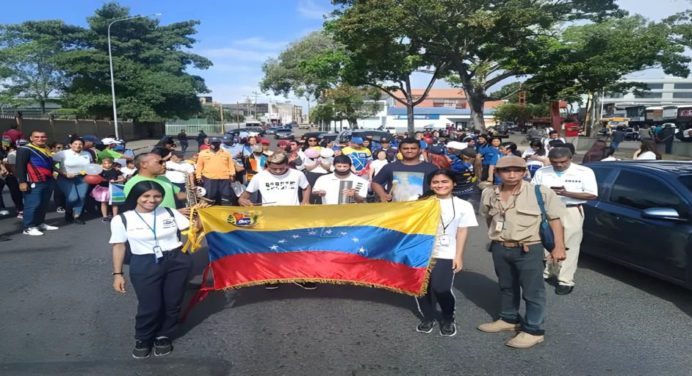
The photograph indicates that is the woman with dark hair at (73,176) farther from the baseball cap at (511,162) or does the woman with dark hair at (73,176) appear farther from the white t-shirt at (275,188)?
the baseball cap at (511,162)

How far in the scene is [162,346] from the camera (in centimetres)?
388

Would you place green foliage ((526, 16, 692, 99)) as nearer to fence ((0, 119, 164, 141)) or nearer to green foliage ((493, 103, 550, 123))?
fence ((0, 119, 164, 141))

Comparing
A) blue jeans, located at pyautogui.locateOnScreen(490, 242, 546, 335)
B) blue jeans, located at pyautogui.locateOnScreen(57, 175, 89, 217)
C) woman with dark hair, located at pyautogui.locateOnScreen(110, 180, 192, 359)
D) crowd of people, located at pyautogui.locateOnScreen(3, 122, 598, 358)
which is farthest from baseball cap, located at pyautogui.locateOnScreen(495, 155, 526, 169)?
blue jeans, located at pyautogui.locateOnScreen(57, 175, 89, 217)

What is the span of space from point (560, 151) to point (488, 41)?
55.1ft

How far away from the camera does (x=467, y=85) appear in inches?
931

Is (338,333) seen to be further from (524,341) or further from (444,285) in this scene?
(524,341)

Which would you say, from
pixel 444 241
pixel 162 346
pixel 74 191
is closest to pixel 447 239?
pixel 444 241

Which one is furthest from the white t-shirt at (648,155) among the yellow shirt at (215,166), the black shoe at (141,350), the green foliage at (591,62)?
the green foliage at (591,62)

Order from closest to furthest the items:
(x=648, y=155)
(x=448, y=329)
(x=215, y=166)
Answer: (x=448, y=329) < (x=648, y=155) < (x=215, y=166)

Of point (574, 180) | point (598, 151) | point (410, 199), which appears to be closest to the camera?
point (410, 199)

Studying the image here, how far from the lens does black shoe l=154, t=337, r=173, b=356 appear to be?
152 inches

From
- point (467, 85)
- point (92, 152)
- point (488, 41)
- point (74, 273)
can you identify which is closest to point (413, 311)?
point (74, 273)

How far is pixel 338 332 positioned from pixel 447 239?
3.92ft

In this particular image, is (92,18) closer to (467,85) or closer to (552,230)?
(467,85)
